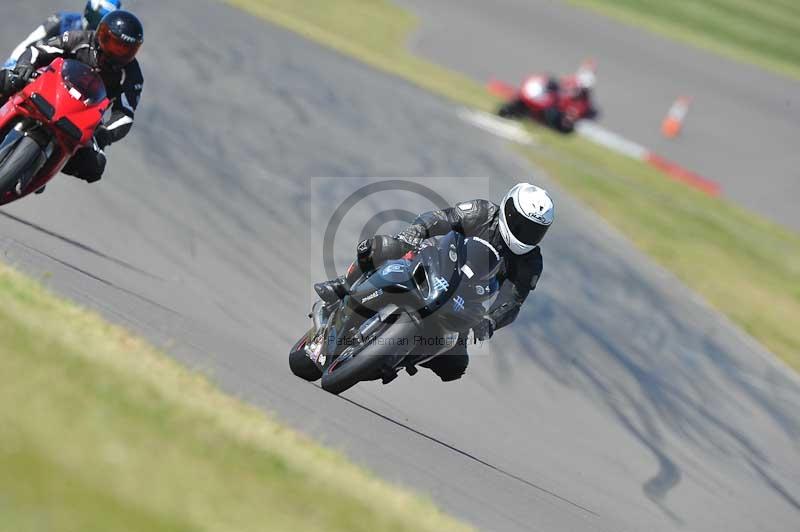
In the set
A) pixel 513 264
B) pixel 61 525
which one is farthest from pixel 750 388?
pixel 61 525

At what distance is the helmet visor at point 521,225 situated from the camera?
24.5 feet

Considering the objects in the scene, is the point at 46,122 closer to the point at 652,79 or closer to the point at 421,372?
the point at 421,372

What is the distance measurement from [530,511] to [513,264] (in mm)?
1944

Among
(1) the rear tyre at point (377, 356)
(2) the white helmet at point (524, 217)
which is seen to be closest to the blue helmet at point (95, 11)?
(2) the white helmet at point (524, 217)

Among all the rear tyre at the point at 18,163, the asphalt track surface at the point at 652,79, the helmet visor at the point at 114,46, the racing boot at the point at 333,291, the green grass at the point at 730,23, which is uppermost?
the helmet visor at the point at 114,46

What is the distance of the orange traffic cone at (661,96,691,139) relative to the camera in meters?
23.4

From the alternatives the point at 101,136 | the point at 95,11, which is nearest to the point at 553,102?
the point at 95,11

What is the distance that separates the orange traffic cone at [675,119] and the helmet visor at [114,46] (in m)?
17.3

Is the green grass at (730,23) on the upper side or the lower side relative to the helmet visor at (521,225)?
lower

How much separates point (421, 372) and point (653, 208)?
33.9ft

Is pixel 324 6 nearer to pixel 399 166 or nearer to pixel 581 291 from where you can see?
pixel 399 166

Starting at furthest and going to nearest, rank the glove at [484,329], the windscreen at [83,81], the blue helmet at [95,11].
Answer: the blue helmet at [95,11]
the windscreen at [83,81]
the glove at [484,329]

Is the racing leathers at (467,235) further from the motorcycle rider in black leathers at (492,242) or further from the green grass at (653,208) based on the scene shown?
the green grass at (653,208)

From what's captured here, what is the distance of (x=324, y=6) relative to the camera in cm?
2570
